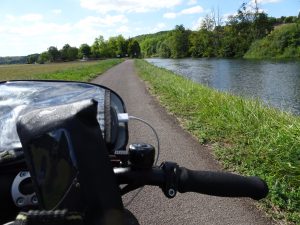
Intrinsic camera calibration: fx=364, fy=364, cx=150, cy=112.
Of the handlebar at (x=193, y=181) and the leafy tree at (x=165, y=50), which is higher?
the handlebar at (x=193, y=181)

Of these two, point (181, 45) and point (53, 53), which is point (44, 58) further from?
point (181, 45)

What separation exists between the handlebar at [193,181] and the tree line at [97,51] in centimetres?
12299

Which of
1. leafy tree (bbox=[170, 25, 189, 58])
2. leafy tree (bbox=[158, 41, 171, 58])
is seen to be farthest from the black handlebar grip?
leafy tree (bbox=[158, 41, 171, 58])

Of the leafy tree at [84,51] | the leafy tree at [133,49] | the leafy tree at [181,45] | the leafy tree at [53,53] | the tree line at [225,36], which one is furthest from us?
the leafy tree at [133,49]

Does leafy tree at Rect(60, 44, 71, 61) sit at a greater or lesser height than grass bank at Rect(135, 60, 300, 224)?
lesser

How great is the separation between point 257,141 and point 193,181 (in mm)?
4653

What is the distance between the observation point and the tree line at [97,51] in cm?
12394

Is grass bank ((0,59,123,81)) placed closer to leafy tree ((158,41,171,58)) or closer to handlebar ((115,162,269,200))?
handlebar ((115,162,269,200))

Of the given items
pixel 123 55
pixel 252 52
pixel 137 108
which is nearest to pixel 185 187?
pixel 137 108

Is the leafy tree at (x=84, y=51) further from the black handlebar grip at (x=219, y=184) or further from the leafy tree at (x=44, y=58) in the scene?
the black handlebar grip at (x=219, y=184)

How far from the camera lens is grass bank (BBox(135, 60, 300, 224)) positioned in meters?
3.77

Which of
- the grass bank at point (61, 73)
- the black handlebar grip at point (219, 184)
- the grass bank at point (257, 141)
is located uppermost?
the black handlebar grip at point (219, 184)

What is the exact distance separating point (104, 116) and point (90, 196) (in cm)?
66

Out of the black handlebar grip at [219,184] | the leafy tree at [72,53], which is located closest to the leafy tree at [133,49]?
the leafy tree at [72,53]
